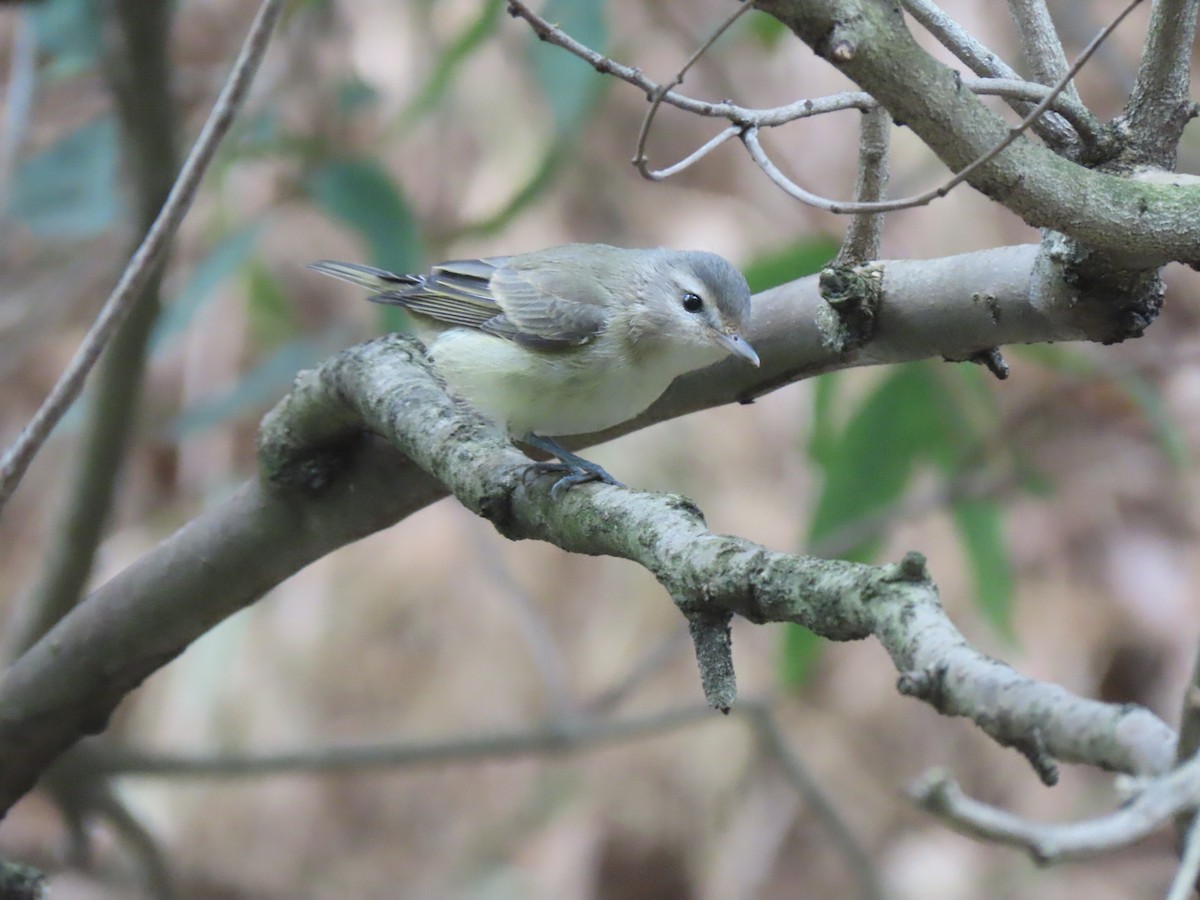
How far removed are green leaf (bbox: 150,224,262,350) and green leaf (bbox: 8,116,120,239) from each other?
0.93 feet

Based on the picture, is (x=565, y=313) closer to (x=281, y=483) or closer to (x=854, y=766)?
(x=281, y=483)

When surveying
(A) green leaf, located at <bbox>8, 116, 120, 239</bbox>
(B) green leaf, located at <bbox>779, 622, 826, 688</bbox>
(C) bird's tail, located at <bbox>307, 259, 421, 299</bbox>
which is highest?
(A) green leaf, located at <bbox>8, 116, 120, 239</bbox>

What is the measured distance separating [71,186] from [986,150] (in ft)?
9.54

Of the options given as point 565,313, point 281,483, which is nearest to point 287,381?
point 565,313

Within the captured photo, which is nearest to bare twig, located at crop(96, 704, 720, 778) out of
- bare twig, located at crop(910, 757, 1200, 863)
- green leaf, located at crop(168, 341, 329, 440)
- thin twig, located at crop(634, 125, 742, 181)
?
green leaf, located at crop(168, 341, 329, 440)

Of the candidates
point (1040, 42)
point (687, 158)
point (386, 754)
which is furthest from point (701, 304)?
point (386, 754)

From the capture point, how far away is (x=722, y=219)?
4.77m

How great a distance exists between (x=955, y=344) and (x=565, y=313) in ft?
3.31

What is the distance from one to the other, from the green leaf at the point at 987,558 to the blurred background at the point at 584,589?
864mm

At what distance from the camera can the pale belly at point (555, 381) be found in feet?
6.74

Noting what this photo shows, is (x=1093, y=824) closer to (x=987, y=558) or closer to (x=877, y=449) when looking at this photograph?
(x=877, y=449)

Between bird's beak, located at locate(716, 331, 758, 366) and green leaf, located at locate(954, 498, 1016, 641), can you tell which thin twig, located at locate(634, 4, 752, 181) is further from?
green leaf, located at locate(954, 498, 1016, 641)

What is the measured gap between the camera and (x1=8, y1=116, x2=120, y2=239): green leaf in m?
3.21

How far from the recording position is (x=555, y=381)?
216cm
